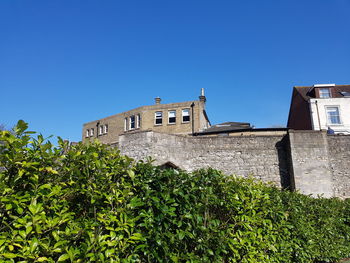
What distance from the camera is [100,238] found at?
111 inches

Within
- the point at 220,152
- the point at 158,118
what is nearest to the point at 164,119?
the point at 158,118

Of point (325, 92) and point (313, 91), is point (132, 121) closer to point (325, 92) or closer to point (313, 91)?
point (313, 91)

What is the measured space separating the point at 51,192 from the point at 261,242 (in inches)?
144

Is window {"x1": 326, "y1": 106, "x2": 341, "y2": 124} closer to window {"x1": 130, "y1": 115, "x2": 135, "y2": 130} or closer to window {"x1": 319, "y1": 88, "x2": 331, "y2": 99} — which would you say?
window {"x1": 319, "y1": 88, "x2": 331, "y2": 99}

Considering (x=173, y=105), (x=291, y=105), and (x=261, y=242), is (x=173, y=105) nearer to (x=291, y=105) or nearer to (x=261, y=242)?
(x=291, y=105)

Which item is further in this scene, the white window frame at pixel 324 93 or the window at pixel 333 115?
the white window frame at pixel 324 93

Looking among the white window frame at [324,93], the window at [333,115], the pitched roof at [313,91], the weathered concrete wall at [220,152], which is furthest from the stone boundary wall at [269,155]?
the pitched roof at [313,91]

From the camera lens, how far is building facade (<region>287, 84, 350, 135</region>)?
28.9 metres

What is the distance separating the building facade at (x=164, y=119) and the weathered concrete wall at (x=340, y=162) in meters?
15.9

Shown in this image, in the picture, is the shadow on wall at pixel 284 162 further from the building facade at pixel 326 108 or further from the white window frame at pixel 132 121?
the white window frame at pixel 132 121

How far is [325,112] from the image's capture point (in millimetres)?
29281

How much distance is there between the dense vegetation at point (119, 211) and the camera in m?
2.54

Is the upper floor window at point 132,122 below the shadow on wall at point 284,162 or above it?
above

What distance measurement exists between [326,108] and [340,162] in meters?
12.2
